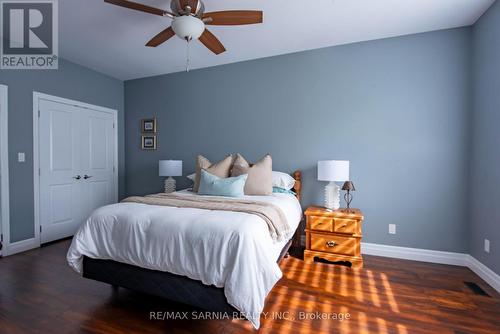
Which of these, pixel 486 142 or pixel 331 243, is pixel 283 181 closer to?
pixel 331 243

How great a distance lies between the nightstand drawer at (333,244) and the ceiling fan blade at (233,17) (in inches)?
88.9

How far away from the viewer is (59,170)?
11.5ft

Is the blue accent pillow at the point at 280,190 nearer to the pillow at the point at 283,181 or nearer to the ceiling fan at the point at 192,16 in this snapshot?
the pillow at the point at 283,181

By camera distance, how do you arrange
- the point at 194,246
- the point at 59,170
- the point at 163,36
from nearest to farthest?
1. the point at 194,246
2. the point at 163,36
3. the point at 59,170

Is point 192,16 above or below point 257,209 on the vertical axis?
above

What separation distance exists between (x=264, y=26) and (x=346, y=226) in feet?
7.71

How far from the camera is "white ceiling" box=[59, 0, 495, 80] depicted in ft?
7.64

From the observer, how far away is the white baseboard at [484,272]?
7.23 feet

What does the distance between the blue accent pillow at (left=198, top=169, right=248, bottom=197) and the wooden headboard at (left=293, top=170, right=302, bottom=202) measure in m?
0.78

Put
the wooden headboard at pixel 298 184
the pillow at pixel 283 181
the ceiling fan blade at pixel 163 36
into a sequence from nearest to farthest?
the ceiling fan blade at pixel 163 36 < the pillow at pixel 283 181 < the wooden headboard at pixel 298 184

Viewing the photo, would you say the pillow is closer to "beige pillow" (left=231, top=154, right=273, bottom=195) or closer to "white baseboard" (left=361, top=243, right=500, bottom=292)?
"beige pillow" (left=231, top=154, right=273, bottom=195)

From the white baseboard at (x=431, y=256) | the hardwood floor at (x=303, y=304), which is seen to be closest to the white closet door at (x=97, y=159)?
the hardwood floor at (x=303, y=304)

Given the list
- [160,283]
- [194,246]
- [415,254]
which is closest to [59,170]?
[160,283]

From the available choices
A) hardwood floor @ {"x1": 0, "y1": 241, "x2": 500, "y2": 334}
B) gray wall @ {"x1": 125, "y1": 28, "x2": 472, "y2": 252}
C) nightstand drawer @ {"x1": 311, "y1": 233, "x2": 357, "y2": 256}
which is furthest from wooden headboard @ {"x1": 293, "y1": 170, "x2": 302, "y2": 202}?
hardwood floor @ {"x1": 0, "y1": 241, "x2": 500, "y2": 334}
